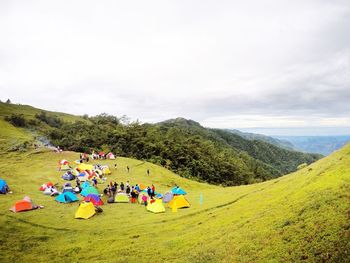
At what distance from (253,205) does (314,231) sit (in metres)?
9.86

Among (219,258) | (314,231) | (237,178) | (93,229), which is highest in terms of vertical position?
(314,231)

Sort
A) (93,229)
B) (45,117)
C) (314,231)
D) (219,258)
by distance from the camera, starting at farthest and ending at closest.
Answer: (45,117) < (93,229) < (219,258) < (314,231)

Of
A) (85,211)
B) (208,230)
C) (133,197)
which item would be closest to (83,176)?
(133,197)

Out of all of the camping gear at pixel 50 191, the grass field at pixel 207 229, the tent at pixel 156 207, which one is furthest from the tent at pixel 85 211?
the camping gear at pixel 50 191

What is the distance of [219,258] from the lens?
16859 mm

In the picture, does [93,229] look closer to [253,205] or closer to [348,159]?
[253,205]

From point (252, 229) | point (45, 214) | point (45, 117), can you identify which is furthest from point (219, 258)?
point (45, 117)

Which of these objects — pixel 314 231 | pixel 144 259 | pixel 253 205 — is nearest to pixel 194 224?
pixel 253 205

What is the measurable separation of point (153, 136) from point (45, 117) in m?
77.4

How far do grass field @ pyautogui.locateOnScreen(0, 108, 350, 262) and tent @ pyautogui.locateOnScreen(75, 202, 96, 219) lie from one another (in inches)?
33.5

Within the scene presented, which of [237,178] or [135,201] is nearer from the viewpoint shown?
[135,201]

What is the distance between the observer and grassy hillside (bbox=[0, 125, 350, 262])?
15.1 metres

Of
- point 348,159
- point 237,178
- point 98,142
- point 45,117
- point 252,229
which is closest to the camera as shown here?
point 252,229

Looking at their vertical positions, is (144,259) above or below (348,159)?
below
